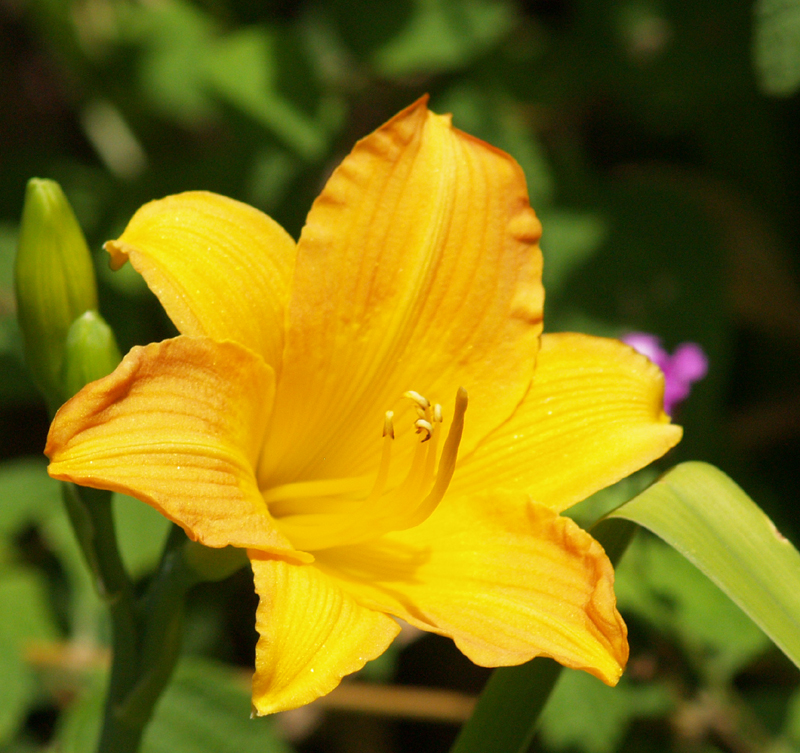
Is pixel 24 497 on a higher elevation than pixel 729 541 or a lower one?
lower

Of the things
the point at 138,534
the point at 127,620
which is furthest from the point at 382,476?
the point at 138,534

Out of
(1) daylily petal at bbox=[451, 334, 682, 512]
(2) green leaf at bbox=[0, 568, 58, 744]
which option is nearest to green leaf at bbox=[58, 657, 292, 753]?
(2) green leaf at bbox=[0, 568, 58, 744]

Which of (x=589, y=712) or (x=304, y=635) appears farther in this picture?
(x=589, y=712)

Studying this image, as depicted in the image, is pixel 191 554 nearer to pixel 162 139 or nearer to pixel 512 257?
pixel 512 257

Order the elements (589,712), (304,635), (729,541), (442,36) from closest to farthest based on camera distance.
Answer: (304,635) → (729,541) → (589,712) → (442,36)

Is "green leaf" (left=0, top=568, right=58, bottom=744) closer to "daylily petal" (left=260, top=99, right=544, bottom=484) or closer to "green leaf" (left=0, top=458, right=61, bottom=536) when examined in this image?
"green leaf" (left=0, top=458, right=61, bottom=536)

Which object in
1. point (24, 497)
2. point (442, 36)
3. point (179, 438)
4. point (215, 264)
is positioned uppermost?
point (442, 36)

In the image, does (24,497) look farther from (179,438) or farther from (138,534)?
(179,438)

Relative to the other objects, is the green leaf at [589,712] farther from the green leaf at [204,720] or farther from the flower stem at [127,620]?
the flower stem at [127,620]
